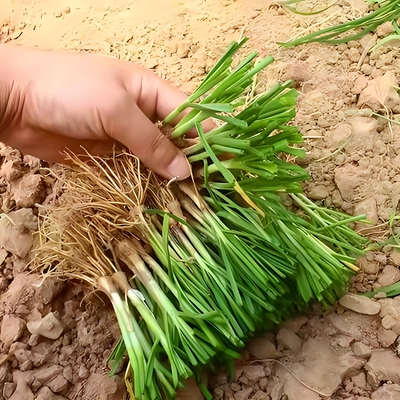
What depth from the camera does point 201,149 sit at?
2.84ft

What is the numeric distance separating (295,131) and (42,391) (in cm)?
65

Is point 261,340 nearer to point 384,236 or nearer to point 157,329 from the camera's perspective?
point 157,329

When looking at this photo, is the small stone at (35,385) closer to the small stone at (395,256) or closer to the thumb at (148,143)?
the thumb at (148,143)

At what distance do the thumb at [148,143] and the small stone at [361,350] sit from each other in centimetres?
44

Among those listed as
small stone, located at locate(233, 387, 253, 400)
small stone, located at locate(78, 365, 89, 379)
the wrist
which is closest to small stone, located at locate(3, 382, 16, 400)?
small stone, located at locate(78, 365, 89, 379)

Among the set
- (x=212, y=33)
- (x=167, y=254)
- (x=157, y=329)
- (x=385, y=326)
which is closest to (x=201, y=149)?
(x=167, y=254)

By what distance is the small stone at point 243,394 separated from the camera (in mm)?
853

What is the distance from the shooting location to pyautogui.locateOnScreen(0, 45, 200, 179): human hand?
0.83 meters

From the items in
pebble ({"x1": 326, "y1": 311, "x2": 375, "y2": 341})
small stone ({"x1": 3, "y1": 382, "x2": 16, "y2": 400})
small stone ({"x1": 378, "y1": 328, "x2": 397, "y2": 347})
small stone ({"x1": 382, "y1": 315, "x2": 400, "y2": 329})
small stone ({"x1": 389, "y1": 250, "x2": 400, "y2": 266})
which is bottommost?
small stone ({"x1": 3, "y1": 382, "x2": 16, "y2": 400})

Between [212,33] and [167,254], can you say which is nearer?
[167,254]

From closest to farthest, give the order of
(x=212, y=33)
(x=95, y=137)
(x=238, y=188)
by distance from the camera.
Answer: (x=238, y=188) → (x=95, y=137) → (x=212, y=33)

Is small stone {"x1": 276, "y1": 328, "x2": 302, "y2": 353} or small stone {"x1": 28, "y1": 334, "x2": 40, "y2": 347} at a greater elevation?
small stone {"x1": 276, "y1": 328, "x2": 302, "y2": 353}

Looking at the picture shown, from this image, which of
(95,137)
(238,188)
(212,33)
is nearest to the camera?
(238,188)

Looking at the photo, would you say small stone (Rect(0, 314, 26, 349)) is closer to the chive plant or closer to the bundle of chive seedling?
the bundle of chive seedling
